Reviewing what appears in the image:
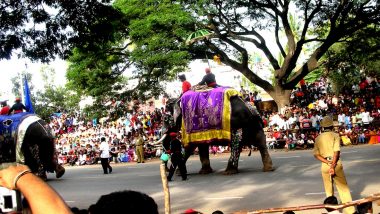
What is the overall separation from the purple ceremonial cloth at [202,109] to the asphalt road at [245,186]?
126cm

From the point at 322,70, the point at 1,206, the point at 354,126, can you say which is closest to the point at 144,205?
the point at 1,206

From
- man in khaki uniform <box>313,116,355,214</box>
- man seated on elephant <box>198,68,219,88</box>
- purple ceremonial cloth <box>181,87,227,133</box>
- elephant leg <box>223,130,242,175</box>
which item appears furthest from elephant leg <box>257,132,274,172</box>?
man in khaki uniform <box>313,116,355,214</box>

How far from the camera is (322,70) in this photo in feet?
104

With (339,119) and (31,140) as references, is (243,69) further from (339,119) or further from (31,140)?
A: (31,140)

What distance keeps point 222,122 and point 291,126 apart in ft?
31.0

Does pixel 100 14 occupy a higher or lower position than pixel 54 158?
higher

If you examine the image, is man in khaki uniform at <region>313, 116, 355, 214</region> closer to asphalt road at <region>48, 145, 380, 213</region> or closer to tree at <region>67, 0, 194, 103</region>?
asphalt road at <region>48, 145, 380, 213</region>

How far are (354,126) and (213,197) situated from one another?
11983 millimetres

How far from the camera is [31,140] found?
38.7 feet

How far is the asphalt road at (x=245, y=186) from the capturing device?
25.4 ft

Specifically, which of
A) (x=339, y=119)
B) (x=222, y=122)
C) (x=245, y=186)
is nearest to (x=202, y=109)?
(x=222, y=122)

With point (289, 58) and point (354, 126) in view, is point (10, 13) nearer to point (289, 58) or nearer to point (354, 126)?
point (354, 126)

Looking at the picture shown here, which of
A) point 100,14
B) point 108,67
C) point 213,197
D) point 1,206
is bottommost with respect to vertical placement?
point 213,197

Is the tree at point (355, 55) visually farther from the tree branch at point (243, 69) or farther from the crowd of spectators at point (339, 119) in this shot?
the tree branch at point (243, 69)
